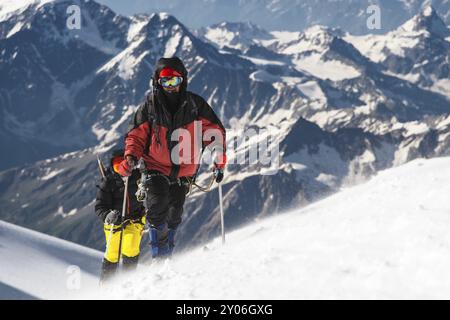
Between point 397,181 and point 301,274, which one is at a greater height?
point 397,181

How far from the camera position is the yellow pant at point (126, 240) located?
11734mm

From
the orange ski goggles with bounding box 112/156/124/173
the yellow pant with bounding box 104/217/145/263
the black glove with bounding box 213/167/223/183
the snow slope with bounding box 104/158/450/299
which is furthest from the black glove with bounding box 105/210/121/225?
the snow slope with bounding box 104/158/450/299

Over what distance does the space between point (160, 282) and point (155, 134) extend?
401 cm

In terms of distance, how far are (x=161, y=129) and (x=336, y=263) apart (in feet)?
16.2

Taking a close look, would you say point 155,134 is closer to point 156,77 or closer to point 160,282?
point 156,77

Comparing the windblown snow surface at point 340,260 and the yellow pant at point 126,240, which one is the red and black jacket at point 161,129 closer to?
the yellow pant at point 126,240

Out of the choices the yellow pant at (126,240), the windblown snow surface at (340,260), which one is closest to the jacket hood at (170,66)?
the yellow pant at (126,240)

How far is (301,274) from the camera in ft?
23.0

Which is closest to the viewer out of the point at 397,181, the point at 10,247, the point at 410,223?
the point at 410,223

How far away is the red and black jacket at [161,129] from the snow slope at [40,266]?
464cm

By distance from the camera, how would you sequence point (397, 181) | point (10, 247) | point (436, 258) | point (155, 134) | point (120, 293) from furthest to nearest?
point (10, 247), point (397, 181), point (155, 134), point (120, 293), point (436, 258)

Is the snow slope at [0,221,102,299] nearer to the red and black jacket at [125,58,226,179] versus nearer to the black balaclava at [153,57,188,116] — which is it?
the red and black jacket at [125,58,226,179]

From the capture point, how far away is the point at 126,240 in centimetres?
1194
